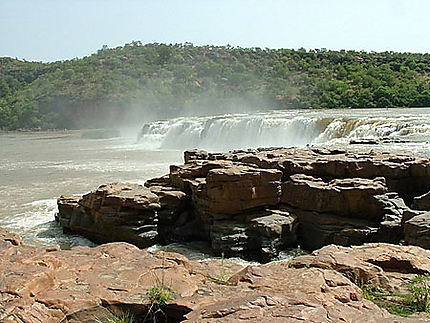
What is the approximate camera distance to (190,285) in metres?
3.41

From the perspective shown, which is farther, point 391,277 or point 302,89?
point 302,89

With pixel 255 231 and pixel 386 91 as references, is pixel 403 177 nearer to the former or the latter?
pixel 255 231

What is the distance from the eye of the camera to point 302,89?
50594 mm

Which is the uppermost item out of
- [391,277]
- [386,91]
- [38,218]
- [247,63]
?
[247,63]

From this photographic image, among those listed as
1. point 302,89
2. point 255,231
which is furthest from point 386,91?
point 255,231

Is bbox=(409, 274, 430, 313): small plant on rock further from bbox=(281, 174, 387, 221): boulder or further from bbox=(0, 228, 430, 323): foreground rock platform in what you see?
bbox=(281, 174, 387, 221): boulder

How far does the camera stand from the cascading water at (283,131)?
18.8 m

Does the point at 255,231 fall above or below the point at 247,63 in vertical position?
below

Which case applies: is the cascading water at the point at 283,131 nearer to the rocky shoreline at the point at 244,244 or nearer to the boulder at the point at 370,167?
the boulder at the point at 370,167

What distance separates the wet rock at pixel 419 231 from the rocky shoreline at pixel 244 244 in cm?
2

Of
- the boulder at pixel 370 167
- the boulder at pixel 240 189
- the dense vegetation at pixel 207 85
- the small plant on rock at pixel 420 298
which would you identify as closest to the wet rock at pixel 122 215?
the boulder at pixel 240 189

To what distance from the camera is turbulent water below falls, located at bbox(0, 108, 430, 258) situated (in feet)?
38.3

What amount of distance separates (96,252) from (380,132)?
16352 mm

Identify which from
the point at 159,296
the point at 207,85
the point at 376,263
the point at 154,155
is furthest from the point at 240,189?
the point at 207,85
